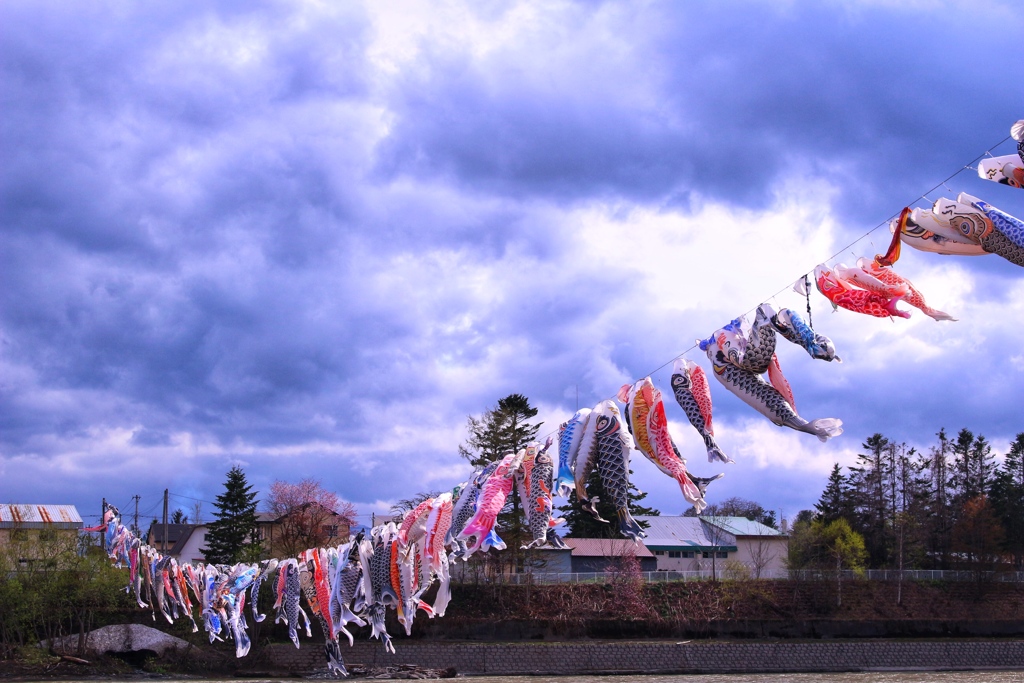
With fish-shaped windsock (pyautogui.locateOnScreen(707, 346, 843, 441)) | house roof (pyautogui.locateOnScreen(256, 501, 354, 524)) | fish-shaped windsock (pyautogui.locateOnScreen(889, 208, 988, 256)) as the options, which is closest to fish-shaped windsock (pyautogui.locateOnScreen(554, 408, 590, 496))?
fish-shaped windsock (pyautogui.locateOnScreen(707, 346, 843, 441))

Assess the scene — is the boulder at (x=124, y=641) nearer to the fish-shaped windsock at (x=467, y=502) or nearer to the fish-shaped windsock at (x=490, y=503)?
the fish-shaped windsock at (x=467, y=502)

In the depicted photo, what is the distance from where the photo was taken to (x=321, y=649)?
117 feet

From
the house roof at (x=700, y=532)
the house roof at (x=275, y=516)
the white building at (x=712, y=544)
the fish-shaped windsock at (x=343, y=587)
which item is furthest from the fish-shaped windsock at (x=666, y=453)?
the house roof at (x=700, y=532)

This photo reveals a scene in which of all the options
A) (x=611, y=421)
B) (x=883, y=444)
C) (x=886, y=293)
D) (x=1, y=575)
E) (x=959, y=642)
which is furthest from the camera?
(x=883, y=444)

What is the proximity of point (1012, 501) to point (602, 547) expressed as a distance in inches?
880

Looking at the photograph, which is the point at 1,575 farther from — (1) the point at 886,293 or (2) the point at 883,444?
(2) the point at 883,444

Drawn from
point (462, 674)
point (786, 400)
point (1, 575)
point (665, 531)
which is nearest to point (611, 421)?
point (786, 400)

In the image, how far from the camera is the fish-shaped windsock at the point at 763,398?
10.7 m

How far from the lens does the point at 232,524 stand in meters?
47.6

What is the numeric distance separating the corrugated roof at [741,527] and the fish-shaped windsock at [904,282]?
50747 mm

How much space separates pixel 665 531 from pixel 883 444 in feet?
44.8

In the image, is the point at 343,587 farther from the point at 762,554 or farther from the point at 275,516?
the point at 762,554

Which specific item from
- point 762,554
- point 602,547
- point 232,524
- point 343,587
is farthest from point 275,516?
point 343,587

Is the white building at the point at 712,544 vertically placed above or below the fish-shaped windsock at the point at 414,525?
below
